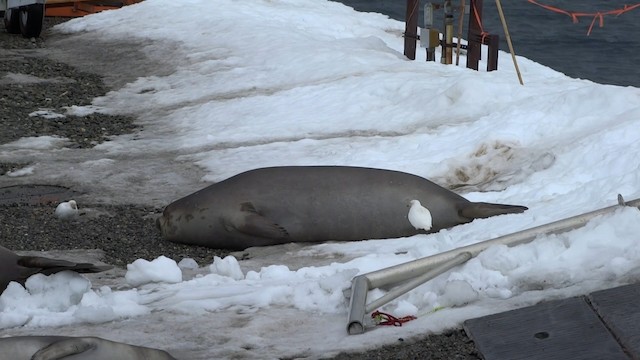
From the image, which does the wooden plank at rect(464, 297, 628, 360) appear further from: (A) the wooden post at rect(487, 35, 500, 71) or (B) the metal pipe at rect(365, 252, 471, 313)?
(A) the wooden post at rect(487, 35, 500, 71)

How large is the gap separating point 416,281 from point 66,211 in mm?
3266

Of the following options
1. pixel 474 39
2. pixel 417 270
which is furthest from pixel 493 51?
pixel 417 270

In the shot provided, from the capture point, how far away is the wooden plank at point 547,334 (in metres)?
4.34

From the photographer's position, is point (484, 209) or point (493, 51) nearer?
A: point (484, 209)

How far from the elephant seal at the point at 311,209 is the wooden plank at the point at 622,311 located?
195 cm

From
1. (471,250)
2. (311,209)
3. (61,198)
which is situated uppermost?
(471,250)

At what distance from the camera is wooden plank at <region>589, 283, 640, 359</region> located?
4.34 m

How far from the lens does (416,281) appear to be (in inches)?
197

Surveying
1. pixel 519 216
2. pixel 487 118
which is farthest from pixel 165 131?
pixel 519 216

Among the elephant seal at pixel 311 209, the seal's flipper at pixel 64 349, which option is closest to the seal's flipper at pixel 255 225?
the elephant seal at pixel 311 209

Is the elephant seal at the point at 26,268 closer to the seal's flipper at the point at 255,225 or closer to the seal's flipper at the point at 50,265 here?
the seal's flipper at the point at 50,265

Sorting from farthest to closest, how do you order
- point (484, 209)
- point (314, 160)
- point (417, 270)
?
1. point (314, 160)
2. point (484, 209)
3. point (417, 270)

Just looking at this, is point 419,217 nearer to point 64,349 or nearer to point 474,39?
point 64,349

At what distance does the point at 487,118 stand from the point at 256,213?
2.62 m
